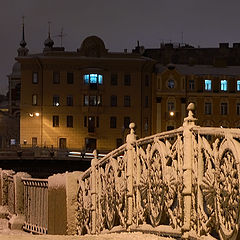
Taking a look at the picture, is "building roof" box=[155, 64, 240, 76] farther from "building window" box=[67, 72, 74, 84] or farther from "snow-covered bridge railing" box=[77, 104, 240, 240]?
"snow-covered bridge railing" box=[77, 104, 240, 240]

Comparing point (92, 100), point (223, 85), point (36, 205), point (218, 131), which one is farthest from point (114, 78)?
point (218, 131)

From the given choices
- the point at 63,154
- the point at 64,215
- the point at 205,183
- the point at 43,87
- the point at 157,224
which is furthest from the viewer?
the point at 43,87

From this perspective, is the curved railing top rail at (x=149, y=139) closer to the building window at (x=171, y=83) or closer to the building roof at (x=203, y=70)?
the building window at (x=171, y=83)

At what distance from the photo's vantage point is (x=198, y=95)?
225 ft

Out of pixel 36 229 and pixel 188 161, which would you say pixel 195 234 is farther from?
pixel 36 229

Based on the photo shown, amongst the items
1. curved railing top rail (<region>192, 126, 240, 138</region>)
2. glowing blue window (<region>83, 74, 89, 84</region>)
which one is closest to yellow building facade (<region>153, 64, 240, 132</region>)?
glowing blue window (<region>83, 74, 89, 84</region>)

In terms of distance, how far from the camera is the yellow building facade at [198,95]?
68.1 meters

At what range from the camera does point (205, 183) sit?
7836 millimetres

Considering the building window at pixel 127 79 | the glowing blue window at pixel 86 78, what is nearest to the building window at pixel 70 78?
the glowing blue window at pixel 86 78

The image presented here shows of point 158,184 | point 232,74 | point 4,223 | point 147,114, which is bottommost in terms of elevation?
point 4,223

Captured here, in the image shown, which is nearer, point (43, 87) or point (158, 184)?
point (158, 184)

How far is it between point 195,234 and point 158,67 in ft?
205

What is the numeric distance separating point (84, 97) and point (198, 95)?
1228cm

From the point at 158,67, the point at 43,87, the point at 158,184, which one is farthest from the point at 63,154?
the point at 158,184
